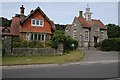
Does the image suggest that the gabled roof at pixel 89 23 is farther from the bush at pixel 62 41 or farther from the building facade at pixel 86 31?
the bush at pixel 62 41

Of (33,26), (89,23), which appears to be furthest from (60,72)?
(89,23)

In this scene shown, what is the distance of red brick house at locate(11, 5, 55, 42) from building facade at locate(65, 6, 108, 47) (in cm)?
1504

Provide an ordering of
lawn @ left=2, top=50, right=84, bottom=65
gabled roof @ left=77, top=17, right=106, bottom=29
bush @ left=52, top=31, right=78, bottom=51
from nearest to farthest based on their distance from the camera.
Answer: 1. lawn @ left=2, top=50, right=84, bottom=65
2. bush @ left=52, top=31, right=78, bottom=51
3. gabled roof @ left=77, top=17, right=106, bottom=29

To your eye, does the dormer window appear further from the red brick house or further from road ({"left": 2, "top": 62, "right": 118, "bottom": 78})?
road ({"left": 2, "top": 62, "right": 118, "bottom": 78})

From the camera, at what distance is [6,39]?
110 feet

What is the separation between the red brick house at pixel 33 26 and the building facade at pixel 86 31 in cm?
1504

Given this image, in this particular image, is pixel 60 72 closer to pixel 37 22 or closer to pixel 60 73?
pixel 60 73

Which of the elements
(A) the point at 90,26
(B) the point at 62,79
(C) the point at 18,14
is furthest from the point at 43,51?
(A) the point at 90,26

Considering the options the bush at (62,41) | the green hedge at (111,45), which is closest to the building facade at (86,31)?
the green hedge at (111,45)

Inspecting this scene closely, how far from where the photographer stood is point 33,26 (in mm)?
50188

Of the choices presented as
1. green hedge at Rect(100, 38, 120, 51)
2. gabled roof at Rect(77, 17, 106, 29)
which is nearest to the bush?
green hedge at Rect(100, 38, 120, 51)

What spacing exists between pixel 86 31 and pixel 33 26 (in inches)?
761

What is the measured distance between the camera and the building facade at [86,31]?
215 ft

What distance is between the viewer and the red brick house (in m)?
49.4
